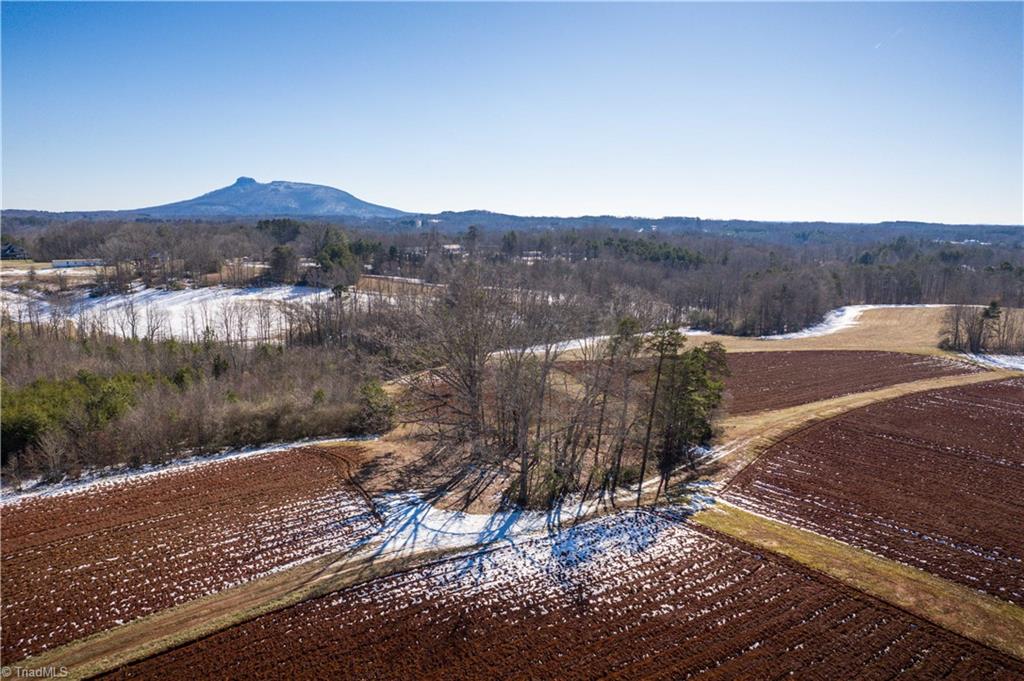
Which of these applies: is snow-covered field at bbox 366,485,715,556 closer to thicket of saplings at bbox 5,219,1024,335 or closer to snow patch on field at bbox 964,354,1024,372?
thicket of saplings at bbox 5,219,1024,335

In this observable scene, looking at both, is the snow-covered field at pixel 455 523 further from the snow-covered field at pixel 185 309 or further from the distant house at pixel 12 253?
the distant house at pixel 12 253

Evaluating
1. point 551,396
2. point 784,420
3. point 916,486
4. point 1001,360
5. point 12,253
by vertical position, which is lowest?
point 916,486

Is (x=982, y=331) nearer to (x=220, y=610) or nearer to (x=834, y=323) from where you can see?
(x=834, y=323)

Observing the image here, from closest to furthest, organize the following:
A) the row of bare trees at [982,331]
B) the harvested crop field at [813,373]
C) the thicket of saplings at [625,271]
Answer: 1. the harvested crop field at [813,373]
2. the row of bare trees at [982,331]
3. the thicket of saplings at [625,271]

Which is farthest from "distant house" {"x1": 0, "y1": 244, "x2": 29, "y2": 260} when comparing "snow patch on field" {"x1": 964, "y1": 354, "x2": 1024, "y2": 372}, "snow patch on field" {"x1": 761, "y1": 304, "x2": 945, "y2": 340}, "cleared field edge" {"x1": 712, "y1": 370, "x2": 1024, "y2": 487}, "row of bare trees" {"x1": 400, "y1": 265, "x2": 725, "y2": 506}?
"snow patch on field" {"x1": 964, "y1": 354, "x2": 1024, "y2": 372}

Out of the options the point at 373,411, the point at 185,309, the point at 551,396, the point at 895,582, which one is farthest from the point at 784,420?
the point at 185,309

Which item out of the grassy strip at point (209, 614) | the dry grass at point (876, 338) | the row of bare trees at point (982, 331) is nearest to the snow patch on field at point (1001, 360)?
the row of bare trees at point (982, 331)
